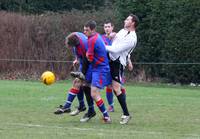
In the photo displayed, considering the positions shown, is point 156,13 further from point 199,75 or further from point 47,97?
point 47,97

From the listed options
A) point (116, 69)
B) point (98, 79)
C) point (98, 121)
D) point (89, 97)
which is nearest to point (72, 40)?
point (98, 79)

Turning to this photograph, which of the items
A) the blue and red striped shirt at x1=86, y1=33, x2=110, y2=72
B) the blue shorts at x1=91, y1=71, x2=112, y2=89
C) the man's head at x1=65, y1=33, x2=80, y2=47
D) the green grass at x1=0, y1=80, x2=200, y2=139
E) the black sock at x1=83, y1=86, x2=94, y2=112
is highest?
the man's head at x1=65, y1=33, x2=80, y2=47

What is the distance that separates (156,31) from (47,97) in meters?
11.6

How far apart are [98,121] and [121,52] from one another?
4.94ft

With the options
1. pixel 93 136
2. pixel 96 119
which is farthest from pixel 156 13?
pixel 93 136

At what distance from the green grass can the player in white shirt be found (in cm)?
47

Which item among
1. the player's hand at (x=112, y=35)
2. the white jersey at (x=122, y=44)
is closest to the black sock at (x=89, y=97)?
the white jersey at (x=122, y=44)

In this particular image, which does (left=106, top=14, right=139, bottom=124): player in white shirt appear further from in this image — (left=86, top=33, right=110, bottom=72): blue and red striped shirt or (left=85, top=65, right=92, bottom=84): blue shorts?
(left=85, top=65, right=92, bottom=84): blue shorts

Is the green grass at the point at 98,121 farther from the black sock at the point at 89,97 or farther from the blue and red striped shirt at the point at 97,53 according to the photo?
the blue and red striped shirt at the point at 97,53

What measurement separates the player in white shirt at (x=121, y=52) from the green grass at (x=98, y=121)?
0.47 m

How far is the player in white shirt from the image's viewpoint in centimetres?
1364

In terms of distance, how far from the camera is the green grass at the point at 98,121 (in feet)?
37.8

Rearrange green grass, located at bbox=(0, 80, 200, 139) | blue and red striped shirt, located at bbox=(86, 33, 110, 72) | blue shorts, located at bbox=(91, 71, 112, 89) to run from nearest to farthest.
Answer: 1. green grass, located at bbox=(0, 80, 200, 139)
2. blue and red striped shirt, located at bbox=(86, 33, 110, 72)
3. blue shorts, located at bbox=(91, 71, 112, 89)

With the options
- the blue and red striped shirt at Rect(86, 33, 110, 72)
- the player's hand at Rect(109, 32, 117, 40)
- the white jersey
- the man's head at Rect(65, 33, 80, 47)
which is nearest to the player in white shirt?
the white jersey
